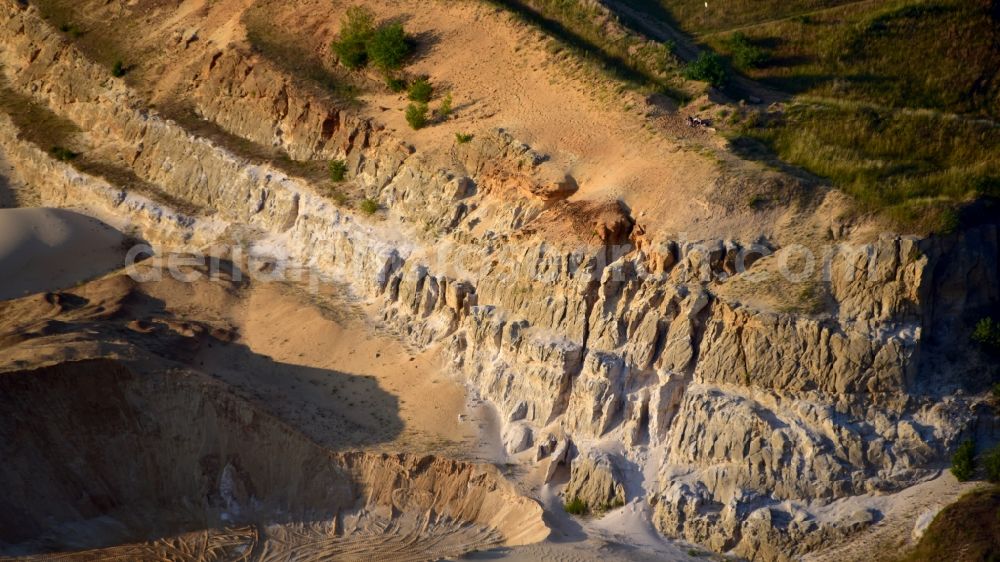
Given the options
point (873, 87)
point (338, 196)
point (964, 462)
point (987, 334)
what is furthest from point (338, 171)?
point (964, 462)

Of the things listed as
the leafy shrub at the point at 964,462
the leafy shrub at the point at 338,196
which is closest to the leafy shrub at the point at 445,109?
the leafy shrub at the point at 338,196

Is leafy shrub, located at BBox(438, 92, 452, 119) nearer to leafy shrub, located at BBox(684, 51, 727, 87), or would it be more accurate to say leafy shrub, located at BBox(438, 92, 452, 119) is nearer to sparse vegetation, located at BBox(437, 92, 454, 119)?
sparse vegetation, located at BBox(437, 92, 454, 119)

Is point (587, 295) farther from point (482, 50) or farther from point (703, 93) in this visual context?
point (482, 50)

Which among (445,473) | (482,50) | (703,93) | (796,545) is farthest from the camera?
(482,50)

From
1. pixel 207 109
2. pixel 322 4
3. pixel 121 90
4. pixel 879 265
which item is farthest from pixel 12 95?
pixel 879 265

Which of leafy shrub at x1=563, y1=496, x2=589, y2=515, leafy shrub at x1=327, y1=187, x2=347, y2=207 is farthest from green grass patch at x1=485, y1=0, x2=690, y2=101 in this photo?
leafy shrub at x1=563, y1=496, x2=589, y2=515

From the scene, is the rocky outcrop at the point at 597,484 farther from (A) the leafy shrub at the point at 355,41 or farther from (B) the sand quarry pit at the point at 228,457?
(A) the leafy shrub at the point at 355,41
